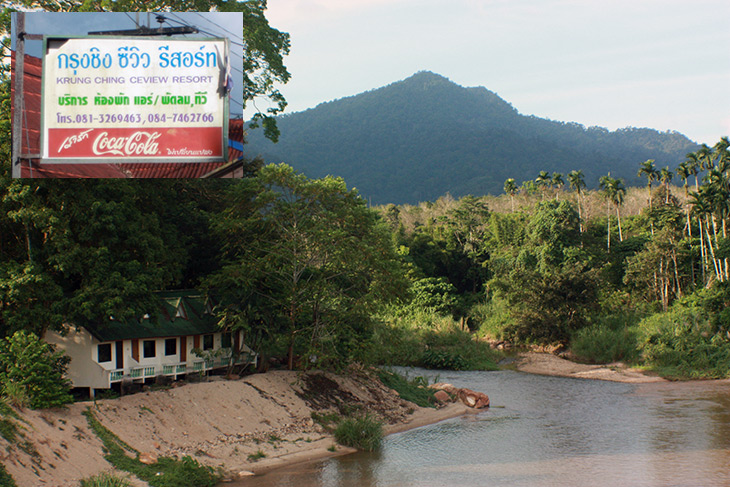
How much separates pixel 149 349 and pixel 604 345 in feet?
106

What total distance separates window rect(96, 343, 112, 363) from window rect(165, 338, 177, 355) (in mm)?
2695

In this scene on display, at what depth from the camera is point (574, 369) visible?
44.7 metres

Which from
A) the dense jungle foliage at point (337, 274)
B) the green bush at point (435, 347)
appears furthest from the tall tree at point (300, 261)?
the green bush at point (435, 347)

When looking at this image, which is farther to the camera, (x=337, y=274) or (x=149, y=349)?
(x=337, y=274)

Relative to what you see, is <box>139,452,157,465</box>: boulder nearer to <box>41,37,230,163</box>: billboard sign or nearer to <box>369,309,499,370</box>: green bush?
<box>41,37,230,163</box>: billboard sign

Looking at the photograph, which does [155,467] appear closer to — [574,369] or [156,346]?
[156,346]

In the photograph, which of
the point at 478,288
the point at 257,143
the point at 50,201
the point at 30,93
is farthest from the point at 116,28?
the point at 257,143

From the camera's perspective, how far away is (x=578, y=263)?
49781 millimetres

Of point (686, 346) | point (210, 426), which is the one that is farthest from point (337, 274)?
point (686, 346)

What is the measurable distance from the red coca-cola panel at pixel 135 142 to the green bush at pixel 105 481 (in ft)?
28.3

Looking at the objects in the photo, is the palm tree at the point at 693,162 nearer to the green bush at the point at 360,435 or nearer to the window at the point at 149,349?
the green bush at the point at 360,435

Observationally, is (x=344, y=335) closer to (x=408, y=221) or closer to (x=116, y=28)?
(x=116, y=28)

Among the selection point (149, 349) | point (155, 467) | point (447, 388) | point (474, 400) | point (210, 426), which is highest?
point (149, 349)

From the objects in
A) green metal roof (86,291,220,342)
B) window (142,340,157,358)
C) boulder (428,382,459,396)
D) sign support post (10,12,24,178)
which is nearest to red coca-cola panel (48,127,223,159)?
sign support post (10,12,24,178)
